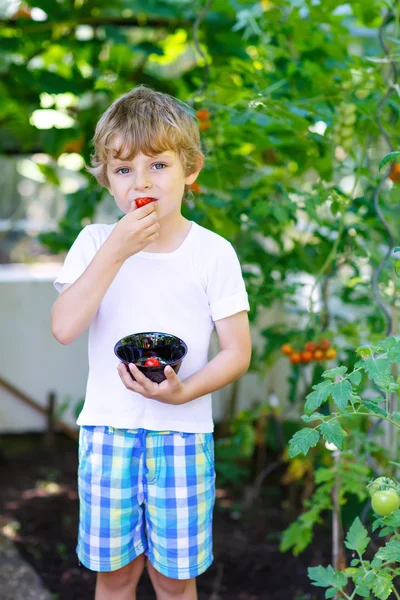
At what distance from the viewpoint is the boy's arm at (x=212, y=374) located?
1324 millimetres

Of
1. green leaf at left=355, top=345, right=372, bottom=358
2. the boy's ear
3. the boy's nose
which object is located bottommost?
green leaf at left=355, top=345, right=372, bottom=358

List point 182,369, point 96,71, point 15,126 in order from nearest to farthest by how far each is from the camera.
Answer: point 182,369 → point 96,71 → point 15,126

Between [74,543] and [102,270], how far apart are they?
147 cm

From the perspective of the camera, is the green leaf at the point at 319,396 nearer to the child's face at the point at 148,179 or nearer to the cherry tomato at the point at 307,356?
the child's face at the point at 148,179

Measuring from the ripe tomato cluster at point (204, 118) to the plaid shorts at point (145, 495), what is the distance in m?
0.83

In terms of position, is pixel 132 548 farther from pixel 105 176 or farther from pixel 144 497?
pixel 105 176

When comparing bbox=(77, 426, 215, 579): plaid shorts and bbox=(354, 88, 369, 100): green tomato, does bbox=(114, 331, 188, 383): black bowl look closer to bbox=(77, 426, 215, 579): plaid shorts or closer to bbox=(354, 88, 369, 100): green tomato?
bbox=(77, 426, 215, 579): plaid shorts

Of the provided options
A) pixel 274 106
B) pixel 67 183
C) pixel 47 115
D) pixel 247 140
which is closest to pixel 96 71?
pixel 47 115

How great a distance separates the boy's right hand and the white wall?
198 cm

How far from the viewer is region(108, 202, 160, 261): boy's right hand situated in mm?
1326

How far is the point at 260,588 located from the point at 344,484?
485 millimetres

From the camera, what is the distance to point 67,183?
436 cm

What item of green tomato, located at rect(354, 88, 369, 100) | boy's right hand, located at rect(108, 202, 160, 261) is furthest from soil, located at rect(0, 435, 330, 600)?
green tomato, located at rect(354, 88, 369, 100)

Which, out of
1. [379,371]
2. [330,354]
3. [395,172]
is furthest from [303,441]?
[395,172]
